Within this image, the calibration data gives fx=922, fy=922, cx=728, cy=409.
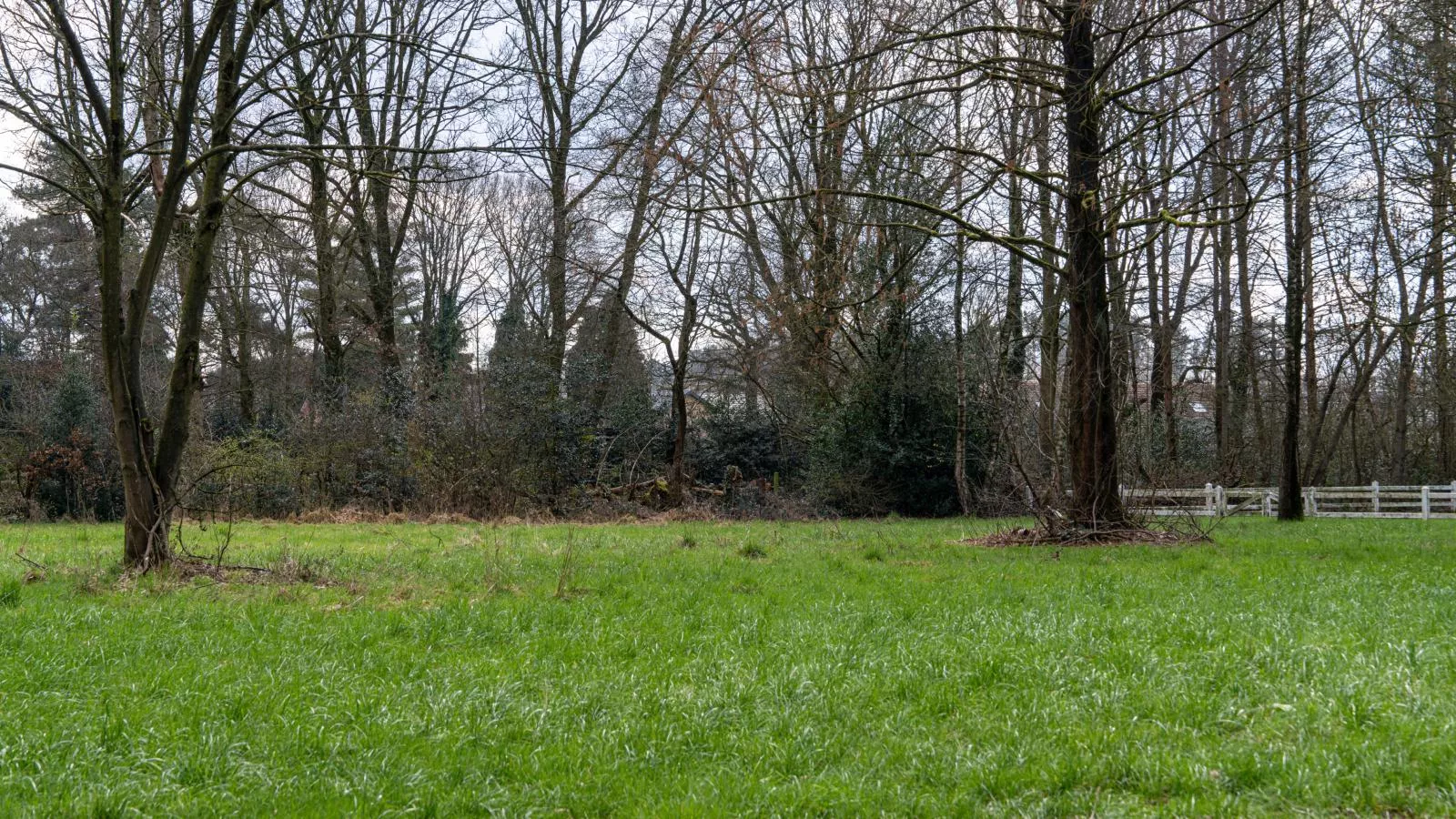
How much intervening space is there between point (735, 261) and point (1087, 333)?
1380 cm

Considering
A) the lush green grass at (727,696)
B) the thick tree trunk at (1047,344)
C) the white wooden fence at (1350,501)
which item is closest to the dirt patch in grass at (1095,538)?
the thick tree trunk at (1047,344)

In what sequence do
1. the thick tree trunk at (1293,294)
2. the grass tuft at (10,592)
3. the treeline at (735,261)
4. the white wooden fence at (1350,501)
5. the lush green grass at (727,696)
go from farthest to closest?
the white wooden fence at (1350,501), the thick tree trunk at (1293,294), the treeline at (735,261), the grass tuft at (10,592), the lush green grass at (727,696)

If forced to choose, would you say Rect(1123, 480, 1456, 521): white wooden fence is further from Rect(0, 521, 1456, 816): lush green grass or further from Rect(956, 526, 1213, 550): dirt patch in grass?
Rect(0, 521, 1456, 816): lush green grass

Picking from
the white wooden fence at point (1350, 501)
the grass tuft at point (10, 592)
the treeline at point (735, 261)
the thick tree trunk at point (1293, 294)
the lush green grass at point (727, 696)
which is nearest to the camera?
the lush green grass at point (727, 696)

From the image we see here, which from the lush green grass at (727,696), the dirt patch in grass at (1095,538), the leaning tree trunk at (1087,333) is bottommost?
the lush green grass at (727,696)

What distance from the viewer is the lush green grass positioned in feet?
11.1

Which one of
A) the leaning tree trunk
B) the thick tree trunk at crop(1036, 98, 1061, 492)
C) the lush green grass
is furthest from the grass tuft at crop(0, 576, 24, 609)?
the leaning tree trunk

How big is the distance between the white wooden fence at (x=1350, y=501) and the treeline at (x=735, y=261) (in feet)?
5.29

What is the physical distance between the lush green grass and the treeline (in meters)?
3.77

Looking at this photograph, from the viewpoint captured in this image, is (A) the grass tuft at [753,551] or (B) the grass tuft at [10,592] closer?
(B) the grass tuft at [10,592]

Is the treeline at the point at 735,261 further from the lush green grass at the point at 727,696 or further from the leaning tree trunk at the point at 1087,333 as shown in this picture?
the lush green grass at the point at 727,696

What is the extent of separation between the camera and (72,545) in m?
11.9

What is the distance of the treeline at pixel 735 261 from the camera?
10.5 meters

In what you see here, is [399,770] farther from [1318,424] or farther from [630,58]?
[1318,424]
